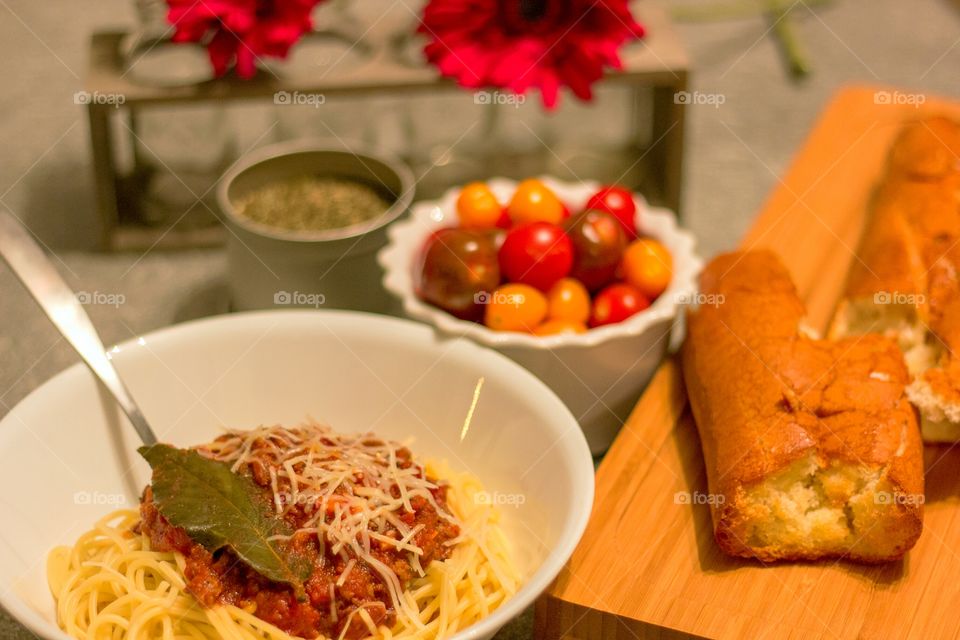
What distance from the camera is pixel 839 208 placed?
1623 millimetres

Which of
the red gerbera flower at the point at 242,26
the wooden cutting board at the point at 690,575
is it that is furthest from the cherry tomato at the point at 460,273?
the red gerbera flower at the point at 242,26

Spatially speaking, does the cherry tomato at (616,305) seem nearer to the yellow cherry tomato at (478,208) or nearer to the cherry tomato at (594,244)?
the cherry tomato at (594,244)

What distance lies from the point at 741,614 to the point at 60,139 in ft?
4.70

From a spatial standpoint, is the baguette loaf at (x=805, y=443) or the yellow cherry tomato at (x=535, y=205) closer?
the baguette loaf at (x=805, y=443)

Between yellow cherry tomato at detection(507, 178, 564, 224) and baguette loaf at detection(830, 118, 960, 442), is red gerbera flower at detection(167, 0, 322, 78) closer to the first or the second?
yellow cherry tomato at detection(507, 178, 564, 224)

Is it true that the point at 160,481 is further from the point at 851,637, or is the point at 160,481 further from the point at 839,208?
the point at 839,208

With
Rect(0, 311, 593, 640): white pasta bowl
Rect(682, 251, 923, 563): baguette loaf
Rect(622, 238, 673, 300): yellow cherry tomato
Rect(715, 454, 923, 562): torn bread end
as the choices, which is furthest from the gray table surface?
Rect(715, 454, 923, 562): torn bread end

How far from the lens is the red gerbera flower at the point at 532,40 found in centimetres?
158

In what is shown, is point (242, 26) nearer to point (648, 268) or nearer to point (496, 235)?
point (496, 235)

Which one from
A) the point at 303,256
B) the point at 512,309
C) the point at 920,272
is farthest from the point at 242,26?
the point at 920,272

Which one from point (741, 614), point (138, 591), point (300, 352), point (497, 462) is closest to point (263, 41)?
point (300, 352)

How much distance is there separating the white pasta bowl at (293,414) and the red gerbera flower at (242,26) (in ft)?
1.69

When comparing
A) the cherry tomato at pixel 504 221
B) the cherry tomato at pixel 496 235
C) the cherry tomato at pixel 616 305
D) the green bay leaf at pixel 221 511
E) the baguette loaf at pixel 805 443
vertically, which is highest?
the green bay leaf at pixel 221 511

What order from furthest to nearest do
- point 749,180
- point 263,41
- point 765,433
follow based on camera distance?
1. point 749,180
2. point 263,41
3. point 765,433
